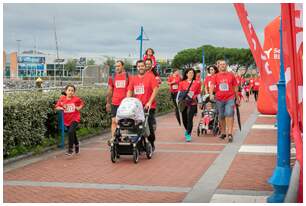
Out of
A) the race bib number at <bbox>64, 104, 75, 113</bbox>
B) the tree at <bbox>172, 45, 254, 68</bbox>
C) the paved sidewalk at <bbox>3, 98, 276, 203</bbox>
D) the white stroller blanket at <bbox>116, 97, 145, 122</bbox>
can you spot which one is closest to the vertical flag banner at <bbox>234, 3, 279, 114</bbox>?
the paved sidewalk at <bbox>3, 98, 276, 203</bbox>

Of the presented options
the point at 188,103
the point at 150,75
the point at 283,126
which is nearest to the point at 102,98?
the point at 188,103

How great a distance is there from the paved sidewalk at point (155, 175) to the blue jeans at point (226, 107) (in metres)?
0.67

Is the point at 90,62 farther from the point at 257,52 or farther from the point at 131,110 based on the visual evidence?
the point at 257,52

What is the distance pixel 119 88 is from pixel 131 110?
5.84ft

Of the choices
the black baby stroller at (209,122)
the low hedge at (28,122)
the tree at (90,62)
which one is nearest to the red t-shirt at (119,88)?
the low hedge at (28,122)

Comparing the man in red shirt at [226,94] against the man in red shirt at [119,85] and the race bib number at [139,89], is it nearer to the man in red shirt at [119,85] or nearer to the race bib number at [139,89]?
the man in red shirt at [119,85]

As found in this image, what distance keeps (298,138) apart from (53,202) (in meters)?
2.94

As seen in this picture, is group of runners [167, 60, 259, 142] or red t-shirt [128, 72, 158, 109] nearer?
red t-shirt [128, 72, 158, 109]

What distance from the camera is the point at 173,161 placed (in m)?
8.75

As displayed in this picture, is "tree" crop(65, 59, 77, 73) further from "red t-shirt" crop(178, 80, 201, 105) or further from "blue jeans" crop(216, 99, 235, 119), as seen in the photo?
"blue jeans" crop(216, 99, 235, 119)

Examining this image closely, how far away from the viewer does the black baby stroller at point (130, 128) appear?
8.41 meters

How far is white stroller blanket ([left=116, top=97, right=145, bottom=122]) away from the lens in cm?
834

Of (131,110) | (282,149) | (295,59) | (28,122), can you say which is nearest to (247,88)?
(28,122)

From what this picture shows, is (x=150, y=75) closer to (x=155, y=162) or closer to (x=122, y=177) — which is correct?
(x=155, y=162)
